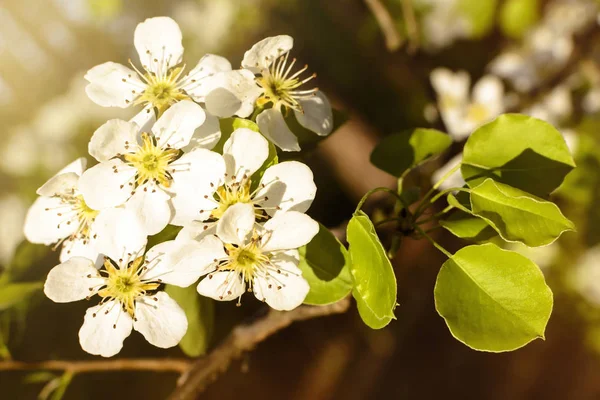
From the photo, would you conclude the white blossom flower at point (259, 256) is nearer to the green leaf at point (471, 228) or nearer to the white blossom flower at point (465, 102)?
the green leaf at point (471, 228)

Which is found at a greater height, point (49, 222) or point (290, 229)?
point (49, 222)

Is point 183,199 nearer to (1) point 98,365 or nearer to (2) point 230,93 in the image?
(2) point 230,93

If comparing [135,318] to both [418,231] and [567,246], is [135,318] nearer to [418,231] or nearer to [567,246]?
[418,231]

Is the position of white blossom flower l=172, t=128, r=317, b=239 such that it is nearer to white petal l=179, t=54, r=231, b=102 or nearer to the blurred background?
white petal l=179, t=54, r=231, b=102

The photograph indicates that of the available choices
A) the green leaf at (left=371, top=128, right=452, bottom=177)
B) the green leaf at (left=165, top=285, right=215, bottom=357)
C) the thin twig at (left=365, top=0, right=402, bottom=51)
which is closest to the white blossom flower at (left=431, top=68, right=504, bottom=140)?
the thin twig at (left=365, top=0, right=402, bottom=51)

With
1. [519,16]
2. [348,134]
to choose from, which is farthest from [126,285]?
[519,16]

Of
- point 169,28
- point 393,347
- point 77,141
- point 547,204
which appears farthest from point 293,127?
point 393,347
